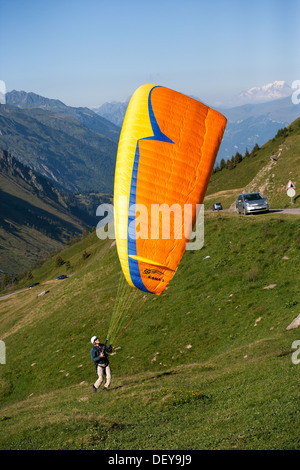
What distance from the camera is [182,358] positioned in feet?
81.8

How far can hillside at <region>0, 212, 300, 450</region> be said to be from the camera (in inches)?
483

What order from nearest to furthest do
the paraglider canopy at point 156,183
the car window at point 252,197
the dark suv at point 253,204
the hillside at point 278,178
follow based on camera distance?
the paraglider canopy at point 156,183, the dark suv at point 253,204, the car window at point 252,197, the hillside at point 278,178

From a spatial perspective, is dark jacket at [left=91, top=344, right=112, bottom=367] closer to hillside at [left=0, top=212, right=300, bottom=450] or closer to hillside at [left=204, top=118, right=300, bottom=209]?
hillside at [left=0, top=212, right=300, bottom=450]

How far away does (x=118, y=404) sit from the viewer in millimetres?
16062

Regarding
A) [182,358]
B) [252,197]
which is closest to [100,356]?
[182,358]

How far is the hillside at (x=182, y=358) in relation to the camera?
12.3 meters

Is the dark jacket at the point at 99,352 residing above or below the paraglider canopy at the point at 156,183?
below

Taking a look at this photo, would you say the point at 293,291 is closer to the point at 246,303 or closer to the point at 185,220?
the point at 246,303

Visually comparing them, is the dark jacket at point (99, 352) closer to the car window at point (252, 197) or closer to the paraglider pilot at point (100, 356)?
the paraglider pilot at point (100, 356)

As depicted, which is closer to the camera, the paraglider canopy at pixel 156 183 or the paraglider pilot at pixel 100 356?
the paraglider pilot at pixel 100 356

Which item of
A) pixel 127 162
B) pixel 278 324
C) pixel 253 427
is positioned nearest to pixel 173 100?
pixel 127 162

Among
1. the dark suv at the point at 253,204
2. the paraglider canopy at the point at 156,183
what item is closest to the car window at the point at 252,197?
the dark suv at the point at 253,204

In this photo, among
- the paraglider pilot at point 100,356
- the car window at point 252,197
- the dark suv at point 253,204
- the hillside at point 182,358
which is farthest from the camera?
the car window at point 252,197
